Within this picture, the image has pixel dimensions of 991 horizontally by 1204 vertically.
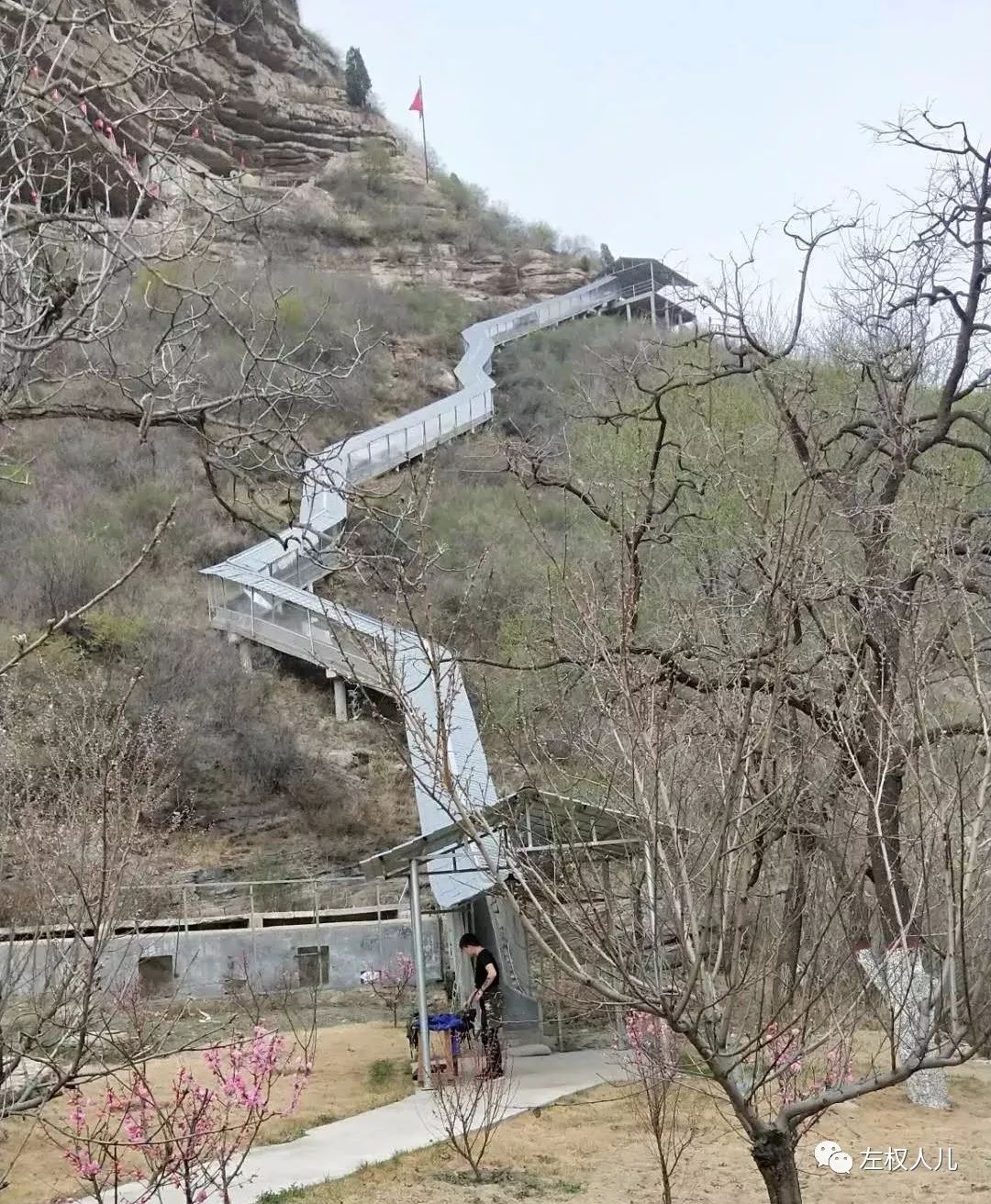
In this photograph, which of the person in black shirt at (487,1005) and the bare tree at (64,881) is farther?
the person in black shirt at (487,1005)

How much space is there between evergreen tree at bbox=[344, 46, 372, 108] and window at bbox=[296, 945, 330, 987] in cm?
5990

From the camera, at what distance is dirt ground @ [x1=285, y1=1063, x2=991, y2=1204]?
6.73 m

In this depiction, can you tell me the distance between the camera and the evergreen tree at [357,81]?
217 feet

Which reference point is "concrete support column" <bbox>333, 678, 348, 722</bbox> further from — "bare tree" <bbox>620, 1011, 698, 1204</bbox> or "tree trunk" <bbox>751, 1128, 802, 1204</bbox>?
"tree trunk" <bbox>751, 1128, 802, 1204</bbox>

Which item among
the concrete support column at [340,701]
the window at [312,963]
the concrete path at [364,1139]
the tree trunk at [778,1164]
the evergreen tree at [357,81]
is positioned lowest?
the window at [312,963]

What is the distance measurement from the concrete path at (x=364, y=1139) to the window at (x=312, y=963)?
6286 mm

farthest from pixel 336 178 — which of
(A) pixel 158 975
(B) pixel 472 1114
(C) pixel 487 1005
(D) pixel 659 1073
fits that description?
(D) pixel 659 1073

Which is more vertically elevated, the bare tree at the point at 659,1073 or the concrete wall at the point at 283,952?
the bare tree at the point at 659,1073

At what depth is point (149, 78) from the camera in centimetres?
441

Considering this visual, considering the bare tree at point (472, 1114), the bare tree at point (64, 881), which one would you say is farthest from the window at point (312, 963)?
the bare tree at point (472, 1114)

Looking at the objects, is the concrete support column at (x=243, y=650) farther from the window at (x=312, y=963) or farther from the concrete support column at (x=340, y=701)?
the window at (x=312, y=963)

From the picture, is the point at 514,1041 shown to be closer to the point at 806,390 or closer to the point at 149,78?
the point at 806,390

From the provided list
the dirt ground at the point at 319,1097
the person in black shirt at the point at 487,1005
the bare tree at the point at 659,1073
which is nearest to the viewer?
the bare tree at the point at 659,1073

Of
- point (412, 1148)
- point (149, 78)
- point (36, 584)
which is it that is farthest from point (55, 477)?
point (149, 78)
